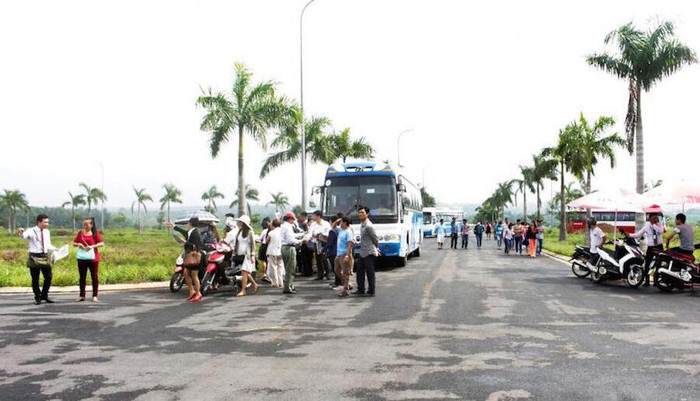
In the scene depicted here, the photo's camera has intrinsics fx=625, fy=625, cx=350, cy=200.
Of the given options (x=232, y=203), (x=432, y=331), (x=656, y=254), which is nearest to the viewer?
(x=432, y=331)

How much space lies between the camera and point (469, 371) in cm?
660

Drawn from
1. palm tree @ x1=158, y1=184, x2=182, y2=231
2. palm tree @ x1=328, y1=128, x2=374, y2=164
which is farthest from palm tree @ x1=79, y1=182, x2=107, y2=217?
palm tree @ x1=328, y1=128, x2=374, y2=164

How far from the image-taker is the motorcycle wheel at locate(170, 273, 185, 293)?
47.0 ft

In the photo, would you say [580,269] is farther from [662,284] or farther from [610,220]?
[610,220]

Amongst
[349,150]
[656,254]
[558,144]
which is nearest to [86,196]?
[349,150]

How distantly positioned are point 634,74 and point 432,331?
56.1ft

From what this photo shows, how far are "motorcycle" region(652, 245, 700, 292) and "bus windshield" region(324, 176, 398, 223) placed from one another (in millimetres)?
8359

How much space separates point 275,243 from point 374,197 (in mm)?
6550

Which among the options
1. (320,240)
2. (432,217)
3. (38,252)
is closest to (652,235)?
(320,240)

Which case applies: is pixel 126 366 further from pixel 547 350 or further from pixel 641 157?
pixel 641 157

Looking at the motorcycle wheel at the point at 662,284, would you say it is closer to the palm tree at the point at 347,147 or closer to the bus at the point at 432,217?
the palm tree at the point at 347,147

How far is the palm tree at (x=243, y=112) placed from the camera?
93.9 ft

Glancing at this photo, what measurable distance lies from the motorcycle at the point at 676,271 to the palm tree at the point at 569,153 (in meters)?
23.5

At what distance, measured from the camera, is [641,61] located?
71.0 feet
